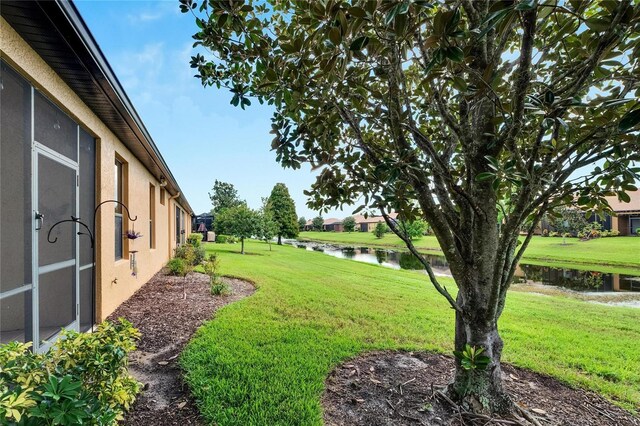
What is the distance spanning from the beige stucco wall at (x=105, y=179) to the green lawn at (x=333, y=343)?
1935 mm

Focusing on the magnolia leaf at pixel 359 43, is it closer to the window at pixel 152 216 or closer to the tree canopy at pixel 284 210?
the window at pixel 152 216

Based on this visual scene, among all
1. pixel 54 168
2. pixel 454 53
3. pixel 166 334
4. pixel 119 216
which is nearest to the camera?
pixel 454 53

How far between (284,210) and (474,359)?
2931 cm

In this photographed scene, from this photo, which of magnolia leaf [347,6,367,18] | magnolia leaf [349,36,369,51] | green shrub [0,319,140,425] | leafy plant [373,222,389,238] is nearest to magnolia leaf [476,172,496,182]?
magnolia leaf [349,36,369,51]

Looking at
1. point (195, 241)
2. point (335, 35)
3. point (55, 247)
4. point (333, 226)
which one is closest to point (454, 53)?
point (335, 35)

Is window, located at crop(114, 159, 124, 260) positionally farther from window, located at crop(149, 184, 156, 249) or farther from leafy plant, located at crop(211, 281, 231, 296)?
window, located at crop(149, 184, 156, 249)

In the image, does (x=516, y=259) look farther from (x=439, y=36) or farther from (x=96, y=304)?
(x=96, y=304)

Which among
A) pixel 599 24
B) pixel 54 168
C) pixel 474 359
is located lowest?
pixel 474 359

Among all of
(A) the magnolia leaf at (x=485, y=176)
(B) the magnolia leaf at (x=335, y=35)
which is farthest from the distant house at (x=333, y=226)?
(B) the magnolia leaf at (x=335, y=35)

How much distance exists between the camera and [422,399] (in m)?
2.75

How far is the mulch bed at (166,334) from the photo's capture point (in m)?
2.59

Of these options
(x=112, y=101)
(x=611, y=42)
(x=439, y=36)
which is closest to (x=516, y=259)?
(x=611, y=42)

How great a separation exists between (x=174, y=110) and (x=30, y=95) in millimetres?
8138

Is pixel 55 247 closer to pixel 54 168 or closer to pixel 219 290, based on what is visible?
pixel 54 168
